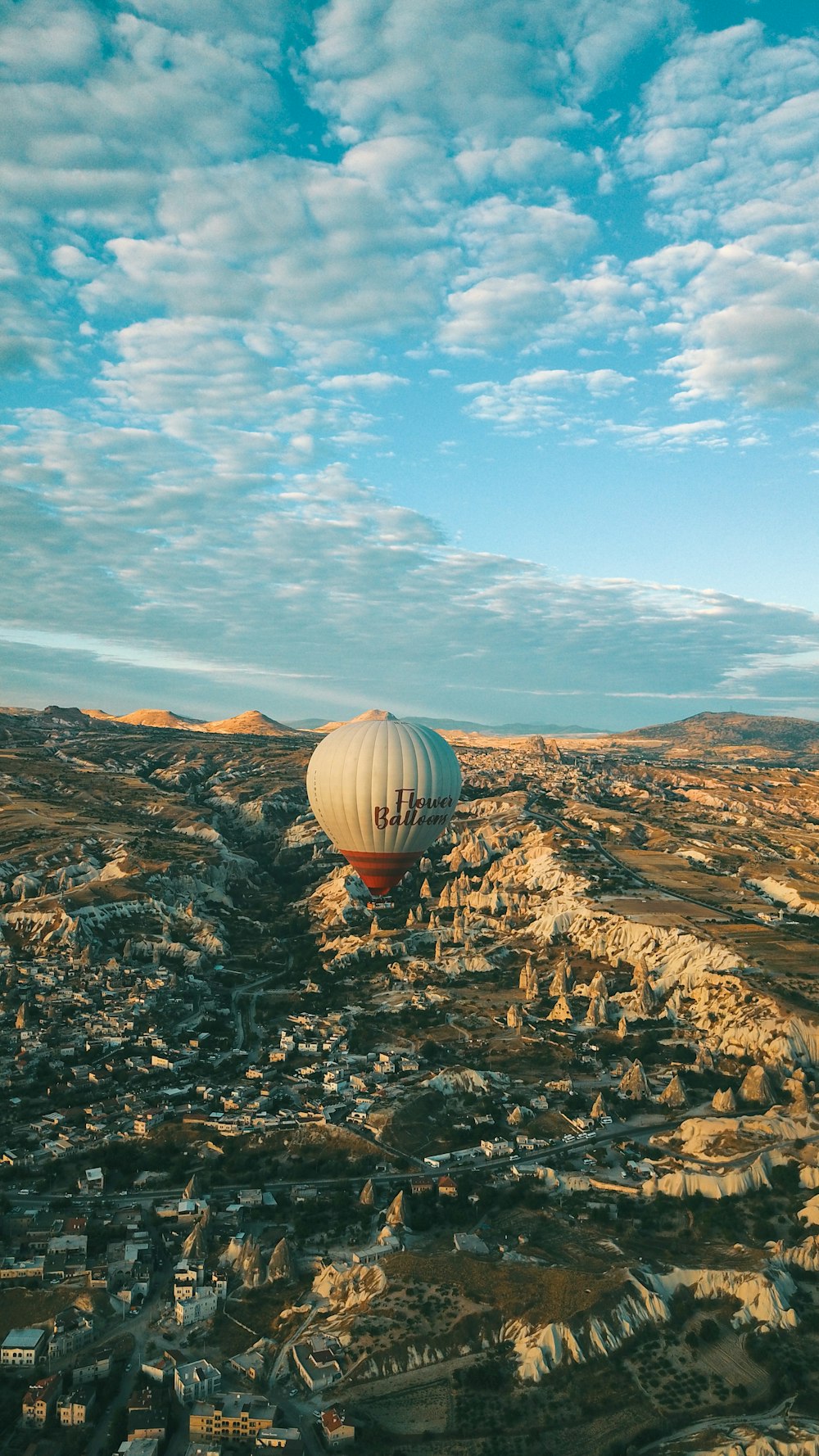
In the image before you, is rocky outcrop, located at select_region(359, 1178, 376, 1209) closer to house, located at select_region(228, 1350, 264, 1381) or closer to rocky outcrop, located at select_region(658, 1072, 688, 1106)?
house, located at select_region(228, 1350, 264, 1381)

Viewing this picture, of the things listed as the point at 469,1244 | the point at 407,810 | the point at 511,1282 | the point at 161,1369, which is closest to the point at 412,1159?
the point at 469,1244

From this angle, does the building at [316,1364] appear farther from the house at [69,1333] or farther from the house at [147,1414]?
the house at [69,1333]

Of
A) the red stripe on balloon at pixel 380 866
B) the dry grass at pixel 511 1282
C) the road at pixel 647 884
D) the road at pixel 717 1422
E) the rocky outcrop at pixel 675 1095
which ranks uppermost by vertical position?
the red stripe on balloon at pixel 380 866

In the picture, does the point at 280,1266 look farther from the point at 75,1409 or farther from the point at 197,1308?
the point at 75,1409

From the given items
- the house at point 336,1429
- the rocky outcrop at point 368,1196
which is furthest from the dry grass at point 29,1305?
the rocky outcrop at point 368,1196

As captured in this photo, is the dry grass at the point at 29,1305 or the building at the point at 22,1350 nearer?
the building at the point at 22,1350

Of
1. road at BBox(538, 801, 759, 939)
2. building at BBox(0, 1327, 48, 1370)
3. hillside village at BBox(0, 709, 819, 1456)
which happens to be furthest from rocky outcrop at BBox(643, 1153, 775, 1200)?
road at BBox(538, 801, 759, 939)

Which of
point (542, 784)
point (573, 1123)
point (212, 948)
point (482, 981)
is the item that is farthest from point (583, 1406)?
point (542, 784)
